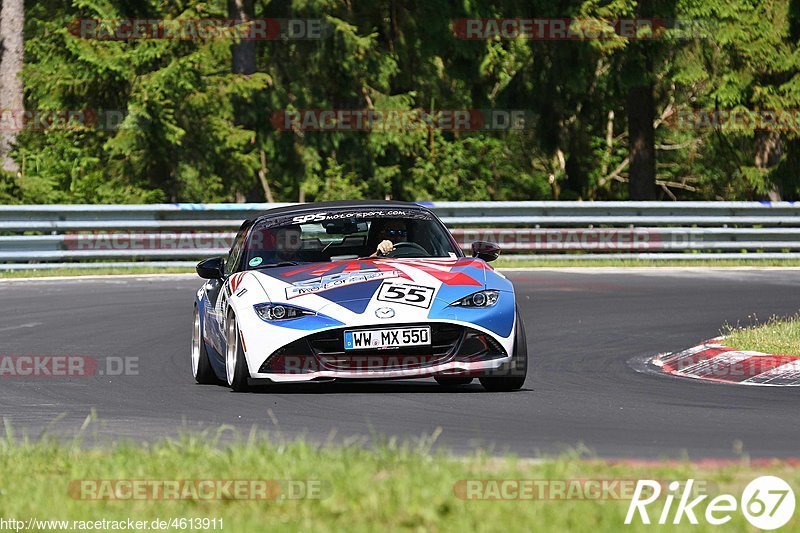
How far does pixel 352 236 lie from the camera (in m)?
12.0

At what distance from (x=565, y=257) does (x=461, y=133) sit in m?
23.4

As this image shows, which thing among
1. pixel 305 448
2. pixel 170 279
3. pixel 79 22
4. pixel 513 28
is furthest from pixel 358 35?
pixel 305 448

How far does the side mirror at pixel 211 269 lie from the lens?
38.5ft

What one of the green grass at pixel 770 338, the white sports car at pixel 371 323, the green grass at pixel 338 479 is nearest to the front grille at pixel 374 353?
the white sports car at pixel 371 323

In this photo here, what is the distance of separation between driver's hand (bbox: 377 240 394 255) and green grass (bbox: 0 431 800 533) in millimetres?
4012

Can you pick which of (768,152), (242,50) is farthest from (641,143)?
(242,50)

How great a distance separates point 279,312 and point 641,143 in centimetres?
2433

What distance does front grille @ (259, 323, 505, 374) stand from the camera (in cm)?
1027

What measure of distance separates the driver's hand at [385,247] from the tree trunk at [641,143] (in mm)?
22538

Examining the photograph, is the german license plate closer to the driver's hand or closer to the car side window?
the driver's hand

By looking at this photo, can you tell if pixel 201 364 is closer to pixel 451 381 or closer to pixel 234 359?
pixel 234 359

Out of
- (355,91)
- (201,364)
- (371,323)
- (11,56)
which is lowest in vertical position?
(201,364)

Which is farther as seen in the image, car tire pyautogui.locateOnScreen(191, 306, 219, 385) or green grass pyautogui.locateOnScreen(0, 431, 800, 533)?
car tire pyautogui.locateOnScreen(191, 306, 219, 385)

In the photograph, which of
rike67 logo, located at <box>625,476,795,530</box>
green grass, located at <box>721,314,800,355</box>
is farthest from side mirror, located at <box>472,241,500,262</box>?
rike67 logo, located at <box>625,476,795,530</box>
